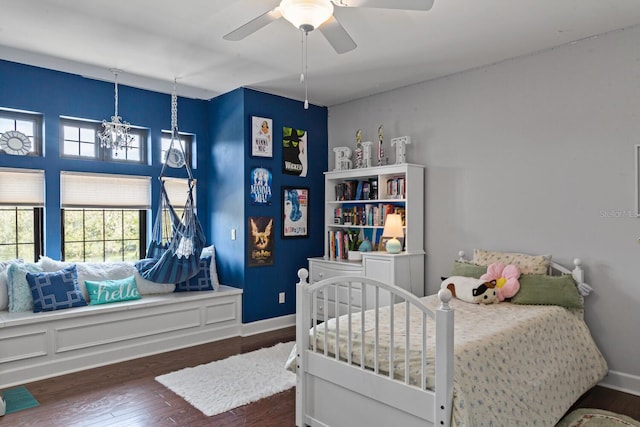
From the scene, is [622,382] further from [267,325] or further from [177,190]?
[177,190]

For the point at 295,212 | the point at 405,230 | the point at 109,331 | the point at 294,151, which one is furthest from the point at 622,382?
the point at 109,331

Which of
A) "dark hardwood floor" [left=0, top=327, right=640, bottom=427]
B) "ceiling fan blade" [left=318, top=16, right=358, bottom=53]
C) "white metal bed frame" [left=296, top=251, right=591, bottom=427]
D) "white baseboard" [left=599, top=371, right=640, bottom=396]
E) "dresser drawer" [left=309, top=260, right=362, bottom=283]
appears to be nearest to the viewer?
"white metal bed frame" [left=296, top=251, right=591, bottom=427]

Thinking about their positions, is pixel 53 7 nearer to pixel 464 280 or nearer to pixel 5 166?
pixel 5 166

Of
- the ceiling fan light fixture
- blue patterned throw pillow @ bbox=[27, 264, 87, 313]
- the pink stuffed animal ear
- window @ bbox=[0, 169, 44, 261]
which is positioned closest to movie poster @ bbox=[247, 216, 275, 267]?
blue patterned throw pillow @ bbox=[27, 264, 87, 313]

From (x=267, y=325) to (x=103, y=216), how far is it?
6.90 ft

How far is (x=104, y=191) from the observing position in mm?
4484

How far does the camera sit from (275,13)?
2.40 metres

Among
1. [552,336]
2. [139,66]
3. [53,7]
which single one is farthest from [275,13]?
[552,336]

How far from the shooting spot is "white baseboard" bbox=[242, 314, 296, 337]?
4766 mm

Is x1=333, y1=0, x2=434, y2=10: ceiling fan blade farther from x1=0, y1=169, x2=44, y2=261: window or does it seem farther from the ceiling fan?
x1=0, y1=169, x2=44, y2=261: window

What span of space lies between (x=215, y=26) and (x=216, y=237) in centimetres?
258

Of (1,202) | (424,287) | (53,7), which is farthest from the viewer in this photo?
(424,287)

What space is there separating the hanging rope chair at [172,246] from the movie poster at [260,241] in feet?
1.76

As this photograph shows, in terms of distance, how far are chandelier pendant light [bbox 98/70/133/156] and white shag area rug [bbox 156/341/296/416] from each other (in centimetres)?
228
